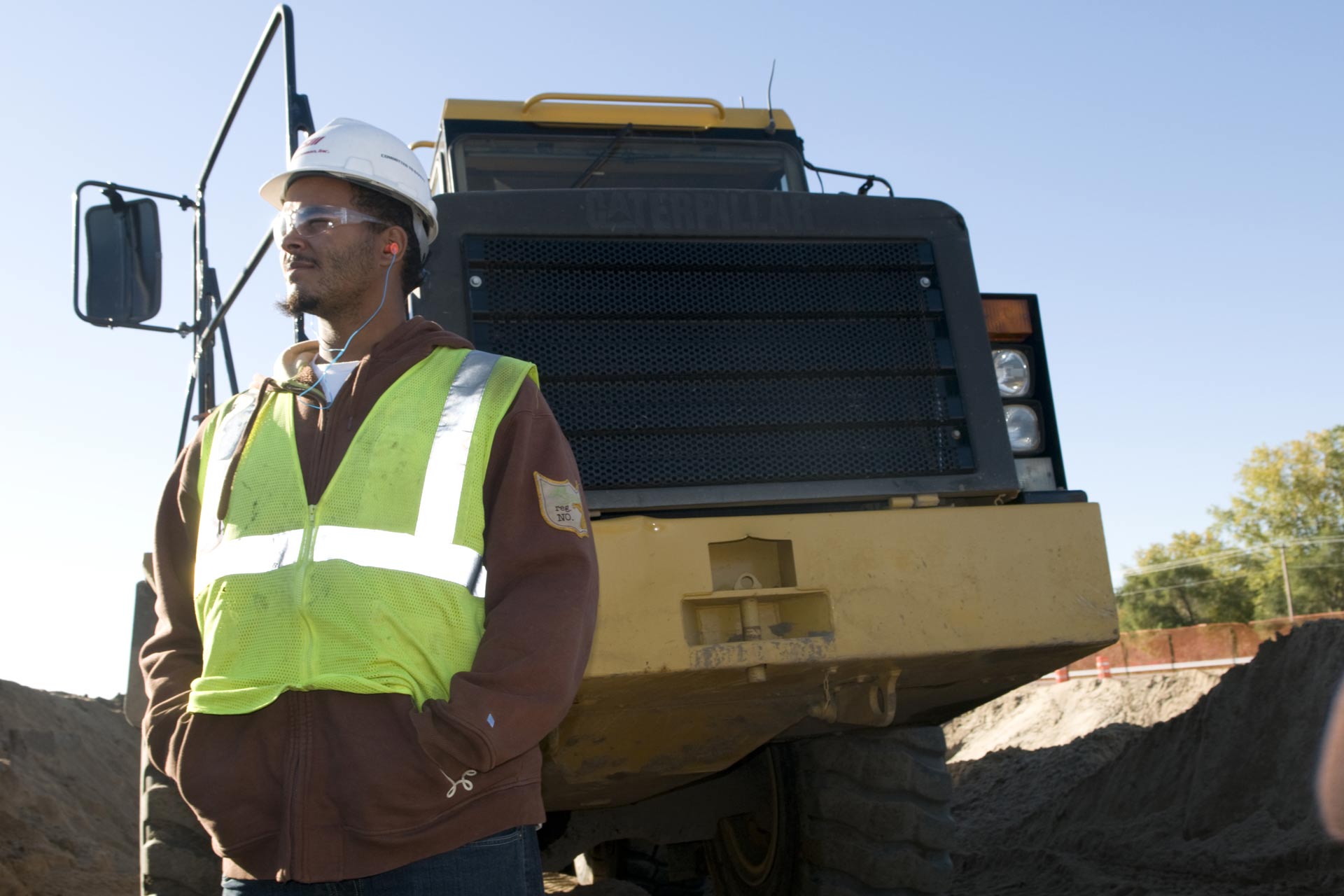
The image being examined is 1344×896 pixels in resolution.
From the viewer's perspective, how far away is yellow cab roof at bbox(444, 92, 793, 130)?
205 inches

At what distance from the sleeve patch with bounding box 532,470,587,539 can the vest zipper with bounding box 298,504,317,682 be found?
1.15 ft

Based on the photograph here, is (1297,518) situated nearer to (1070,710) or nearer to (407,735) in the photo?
(1070,710)

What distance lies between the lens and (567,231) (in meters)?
3.91

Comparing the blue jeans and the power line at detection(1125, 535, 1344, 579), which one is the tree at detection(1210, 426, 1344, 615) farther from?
the blue jeans

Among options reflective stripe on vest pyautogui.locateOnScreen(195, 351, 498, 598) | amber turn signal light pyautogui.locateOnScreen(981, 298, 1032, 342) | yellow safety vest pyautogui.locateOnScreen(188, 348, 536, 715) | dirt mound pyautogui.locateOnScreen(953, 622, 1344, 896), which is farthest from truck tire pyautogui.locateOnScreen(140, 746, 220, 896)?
dirt mound pyautogui.locateOnScreen(953, 622, 1344, 896)

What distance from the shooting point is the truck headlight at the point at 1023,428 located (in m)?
4.15

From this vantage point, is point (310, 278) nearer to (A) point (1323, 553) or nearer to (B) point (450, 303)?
(B) point (450, 303)

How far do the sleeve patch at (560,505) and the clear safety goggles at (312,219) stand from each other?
644mm

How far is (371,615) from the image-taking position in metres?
1.99

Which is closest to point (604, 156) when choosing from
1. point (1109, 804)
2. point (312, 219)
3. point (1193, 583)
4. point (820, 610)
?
point (820, 610)

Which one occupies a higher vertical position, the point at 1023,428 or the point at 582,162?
the point at 582,162

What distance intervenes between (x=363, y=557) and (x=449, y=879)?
49 cm

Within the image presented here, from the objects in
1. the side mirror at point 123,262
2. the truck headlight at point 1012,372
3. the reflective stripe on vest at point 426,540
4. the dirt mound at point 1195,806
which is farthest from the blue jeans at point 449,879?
the dirt mound at point 1195,806

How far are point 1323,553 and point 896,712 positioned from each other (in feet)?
180
